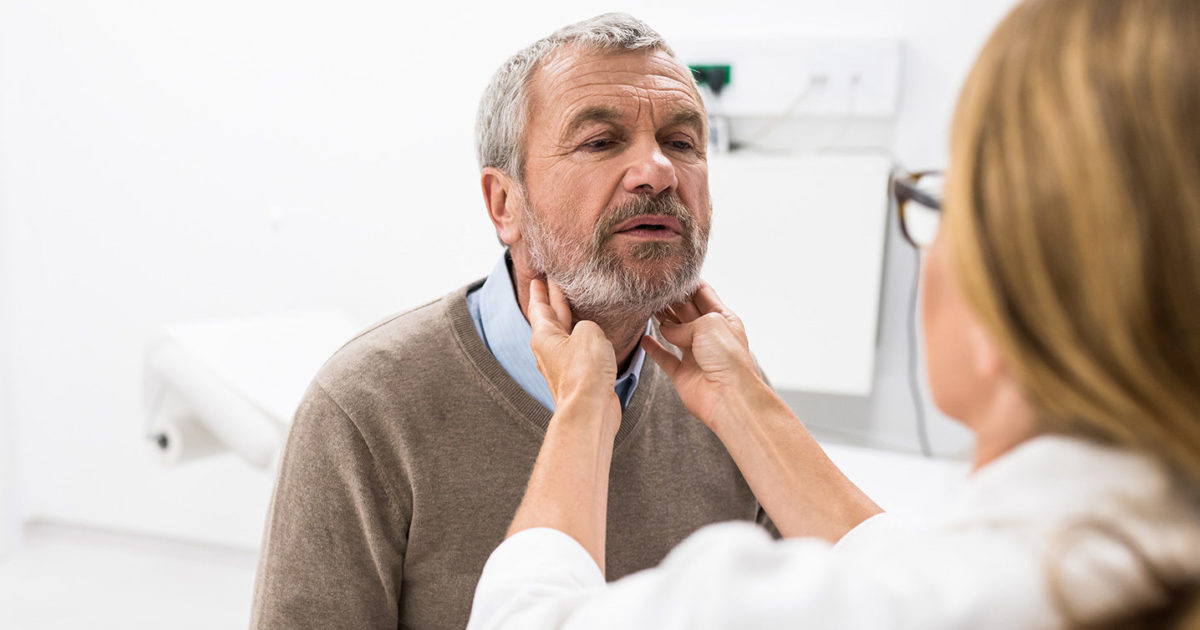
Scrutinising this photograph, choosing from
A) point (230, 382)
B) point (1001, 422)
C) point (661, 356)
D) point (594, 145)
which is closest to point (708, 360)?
point (661, 356)

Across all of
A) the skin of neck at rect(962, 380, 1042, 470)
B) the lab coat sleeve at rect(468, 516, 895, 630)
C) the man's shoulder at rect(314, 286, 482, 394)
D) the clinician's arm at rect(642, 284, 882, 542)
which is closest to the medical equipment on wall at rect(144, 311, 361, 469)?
the man's shoulder at rect(314, 286, 482, 394)

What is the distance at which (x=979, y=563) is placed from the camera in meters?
0.53

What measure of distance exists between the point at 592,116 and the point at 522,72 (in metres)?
0.12

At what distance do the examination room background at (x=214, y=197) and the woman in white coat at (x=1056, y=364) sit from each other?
5.49 ft

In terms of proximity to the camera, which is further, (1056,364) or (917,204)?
(917,204)

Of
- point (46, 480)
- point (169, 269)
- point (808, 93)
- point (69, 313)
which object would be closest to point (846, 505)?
point (808, 93)

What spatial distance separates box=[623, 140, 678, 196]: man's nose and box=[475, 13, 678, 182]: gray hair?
14 cm

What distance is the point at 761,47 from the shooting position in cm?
216

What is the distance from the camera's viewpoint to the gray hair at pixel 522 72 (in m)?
1.18

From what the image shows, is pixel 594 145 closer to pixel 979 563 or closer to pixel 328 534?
pixel 328 534

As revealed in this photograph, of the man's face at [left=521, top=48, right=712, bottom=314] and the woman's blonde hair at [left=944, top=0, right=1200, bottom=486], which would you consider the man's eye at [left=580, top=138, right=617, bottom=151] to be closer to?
the man's face at [left=521, top=48, right=712, bottom=314]

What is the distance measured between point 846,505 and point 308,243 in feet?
6.66

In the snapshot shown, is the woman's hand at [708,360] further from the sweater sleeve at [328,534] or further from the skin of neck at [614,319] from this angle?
the sweater sleeve at [328,534]

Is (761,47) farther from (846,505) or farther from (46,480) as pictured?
(46,480)
